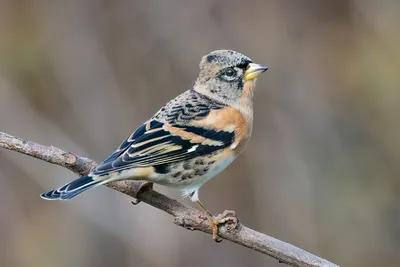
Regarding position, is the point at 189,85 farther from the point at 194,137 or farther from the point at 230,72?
the point at 194,137

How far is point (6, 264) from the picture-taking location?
5.64m

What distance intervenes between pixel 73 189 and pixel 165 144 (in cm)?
55

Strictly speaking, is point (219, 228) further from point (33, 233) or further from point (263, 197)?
point (33, 233)

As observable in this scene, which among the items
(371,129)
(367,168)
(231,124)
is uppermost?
(371,129)

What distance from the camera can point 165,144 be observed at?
2988mm

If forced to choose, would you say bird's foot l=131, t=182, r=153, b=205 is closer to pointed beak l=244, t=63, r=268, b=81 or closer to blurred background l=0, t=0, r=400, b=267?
pointed beak l=244, t=63, r=268, b=81

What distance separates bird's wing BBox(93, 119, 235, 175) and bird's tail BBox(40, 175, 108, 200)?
108 millimetres

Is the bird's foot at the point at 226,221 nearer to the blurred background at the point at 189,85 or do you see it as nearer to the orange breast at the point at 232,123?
the orange breast at the point at 232,123

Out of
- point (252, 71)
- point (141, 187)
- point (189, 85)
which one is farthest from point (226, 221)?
point (189, 85)

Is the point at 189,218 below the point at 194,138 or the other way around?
below

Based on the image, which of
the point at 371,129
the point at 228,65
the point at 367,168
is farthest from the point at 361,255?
the point at 228,65

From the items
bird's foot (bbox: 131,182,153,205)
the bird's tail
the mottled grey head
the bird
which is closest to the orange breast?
the bird

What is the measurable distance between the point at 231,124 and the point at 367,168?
2.76 metres

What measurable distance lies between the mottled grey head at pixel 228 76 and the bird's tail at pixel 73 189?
3.43ft
